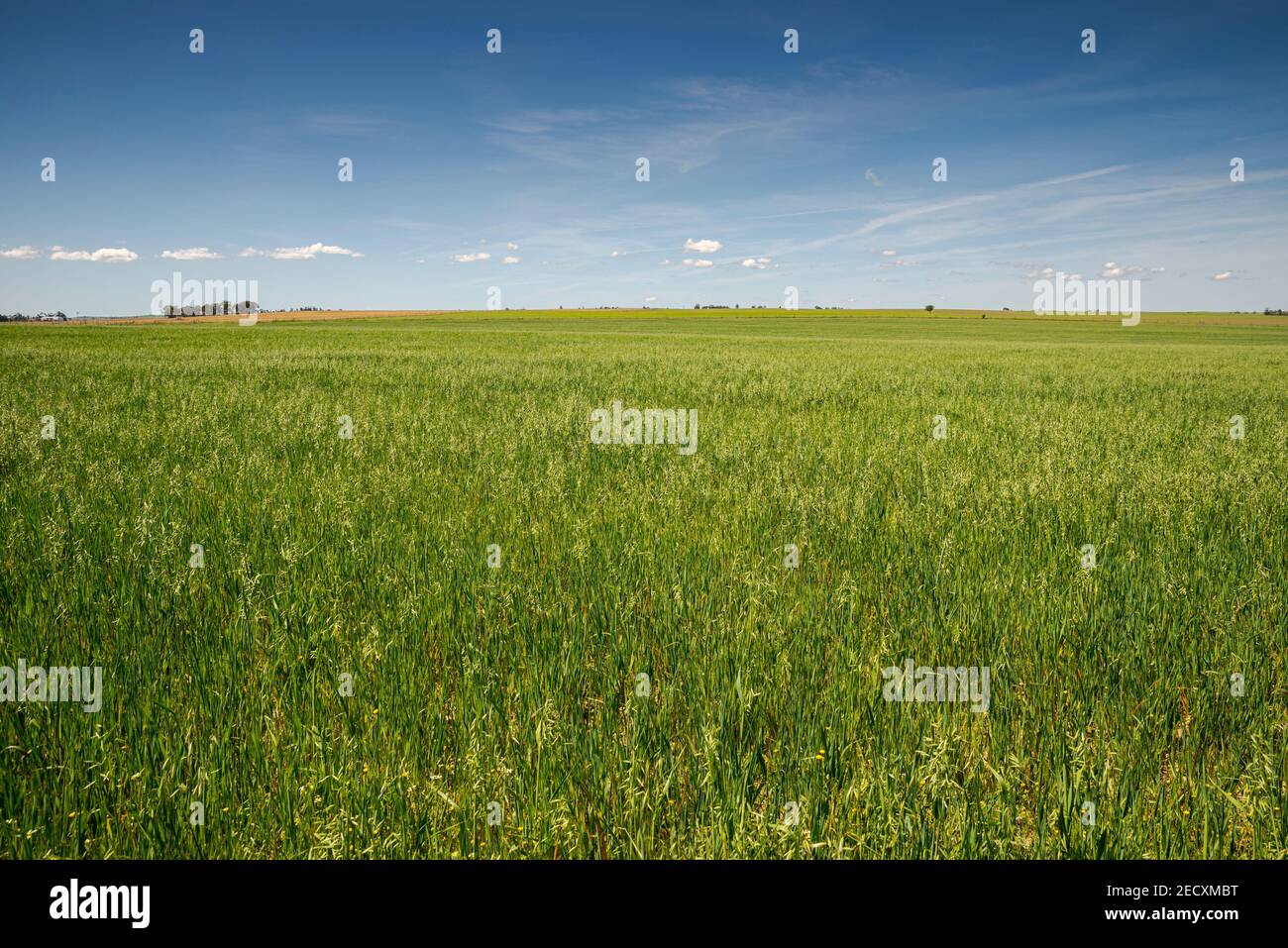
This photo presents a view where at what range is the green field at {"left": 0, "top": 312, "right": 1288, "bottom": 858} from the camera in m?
2.46

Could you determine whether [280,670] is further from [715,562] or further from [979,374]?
[979,374]

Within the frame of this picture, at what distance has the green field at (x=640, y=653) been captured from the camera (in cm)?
246

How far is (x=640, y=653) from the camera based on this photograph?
3678mm

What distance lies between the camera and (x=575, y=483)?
24.1 feet

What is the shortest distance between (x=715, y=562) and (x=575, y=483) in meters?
2.80
